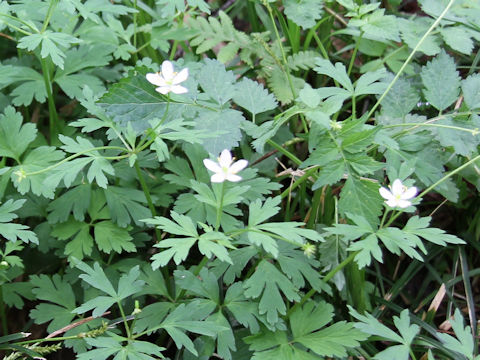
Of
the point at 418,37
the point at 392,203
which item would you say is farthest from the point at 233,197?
the point at 418,37

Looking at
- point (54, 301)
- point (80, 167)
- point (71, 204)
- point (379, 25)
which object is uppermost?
point (379, 25)

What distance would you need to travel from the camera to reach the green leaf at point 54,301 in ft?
6.16

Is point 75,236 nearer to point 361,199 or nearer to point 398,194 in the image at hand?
point 361,199

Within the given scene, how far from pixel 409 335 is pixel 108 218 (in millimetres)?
1129

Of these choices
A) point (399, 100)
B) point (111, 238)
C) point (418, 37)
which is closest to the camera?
point (111, 238)

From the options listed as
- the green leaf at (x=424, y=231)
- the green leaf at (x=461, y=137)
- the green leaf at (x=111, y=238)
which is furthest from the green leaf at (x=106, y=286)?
the green leaf at (x=461, y=137)

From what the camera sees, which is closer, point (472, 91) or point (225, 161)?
point (225, 161)

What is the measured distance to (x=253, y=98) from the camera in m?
1.99

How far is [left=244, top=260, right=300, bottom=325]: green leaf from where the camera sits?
5.42 ft

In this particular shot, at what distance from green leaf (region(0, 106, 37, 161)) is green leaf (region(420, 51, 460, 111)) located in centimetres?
148

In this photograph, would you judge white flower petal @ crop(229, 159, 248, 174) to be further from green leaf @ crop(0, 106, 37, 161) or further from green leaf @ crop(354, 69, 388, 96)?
green leaf @ crop(0, 106, 37, 161)

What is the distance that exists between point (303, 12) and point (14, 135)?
123 centimetres

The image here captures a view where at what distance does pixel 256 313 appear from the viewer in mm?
1680

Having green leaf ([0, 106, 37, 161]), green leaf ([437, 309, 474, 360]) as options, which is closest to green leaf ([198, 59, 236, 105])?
green leaf ([0, 106, 37, 161])
